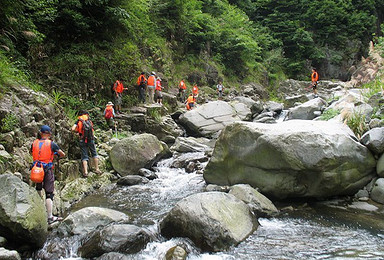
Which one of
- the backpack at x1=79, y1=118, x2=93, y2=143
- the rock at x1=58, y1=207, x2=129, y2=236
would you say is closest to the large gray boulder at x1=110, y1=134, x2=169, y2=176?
the backpack at x1=79, y1=118, x2=93, y2=143

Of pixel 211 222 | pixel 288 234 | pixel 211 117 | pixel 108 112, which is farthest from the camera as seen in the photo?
pixel 211 117

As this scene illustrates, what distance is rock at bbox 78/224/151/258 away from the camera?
5.00 metres

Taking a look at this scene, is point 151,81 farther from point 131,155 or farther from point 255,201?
point 255,201

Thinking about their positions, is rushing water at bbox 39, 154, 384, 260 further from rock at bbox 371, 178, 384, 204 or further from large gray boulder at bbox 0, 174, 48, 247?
rock at bbox 371, 178, 384, 204

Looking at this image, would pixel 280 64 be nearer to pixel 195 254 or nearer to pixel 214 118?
pixel 214 118

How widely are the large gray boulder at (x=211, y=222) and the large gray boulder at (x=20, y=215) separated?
7.49 ft

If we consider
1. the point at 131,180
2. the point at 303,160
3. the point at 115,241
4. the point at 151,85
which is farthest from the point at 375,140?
the point at 151,85

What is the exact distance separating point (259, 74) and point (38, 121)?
2884 centimetres

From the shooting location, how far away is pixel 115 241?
5059 millimetres

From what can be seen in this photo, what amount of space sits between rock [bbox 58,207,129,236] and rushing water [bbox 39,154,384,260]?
246mm

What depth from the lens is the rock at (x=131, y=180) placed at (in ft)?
29.8

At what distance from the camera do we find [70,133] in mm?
9141

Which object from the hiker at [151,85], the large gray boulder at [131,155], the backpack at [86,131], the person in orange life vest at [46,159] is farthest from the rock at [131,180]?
the hiker at [151,85]

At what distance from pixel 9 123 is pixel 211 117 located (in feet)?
39.0
